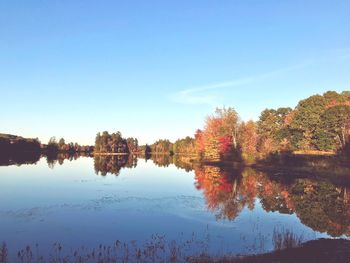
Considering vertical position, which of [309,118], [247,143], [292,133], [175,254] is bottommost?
[175,254]

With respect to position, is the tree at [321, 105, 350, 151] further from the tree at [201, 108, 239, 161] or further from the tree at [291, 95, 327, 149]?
the tree at [201, 108, 239, 161]

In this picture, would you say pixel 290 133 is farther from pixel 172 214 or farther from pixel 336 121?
pixel 172 214

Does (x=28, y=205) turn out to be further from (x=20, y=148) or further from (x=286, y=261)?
(x=20, y=148)

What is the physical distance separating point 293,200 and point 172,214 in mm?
14250

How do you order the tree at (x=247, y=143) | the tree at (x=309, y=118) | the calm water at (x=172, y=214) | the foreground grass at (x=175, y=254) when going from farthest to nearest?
the tree at (x=309, y=118) < the tree at (x=247, y=143) < the calm water at (x=172, y=214) < the foreground grass at (x=175, y=254)

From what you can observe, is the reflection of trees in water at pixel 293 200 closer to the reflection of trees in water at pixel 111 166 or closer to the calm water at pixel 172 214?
the calm water at pixel 172 214

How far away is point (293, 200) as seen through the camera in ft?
114

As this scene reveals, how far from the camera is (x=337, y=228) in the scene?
75.5 feet

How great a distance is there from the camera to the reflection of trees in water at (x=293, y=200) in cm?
2564

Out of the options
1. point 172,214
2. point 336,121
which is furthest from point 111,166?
point 172,214

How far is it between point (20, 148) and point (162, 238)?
167469 mm

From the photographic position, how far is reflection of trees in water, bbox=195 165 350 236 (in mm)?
25641

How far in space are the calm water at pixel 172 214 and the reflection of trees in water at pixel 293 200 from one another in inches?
2.6

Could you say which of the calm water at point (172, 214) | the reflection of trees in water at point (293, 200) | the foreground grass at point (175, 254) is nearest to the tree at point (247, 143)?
the reflection of trees in water at point (293, 200)
